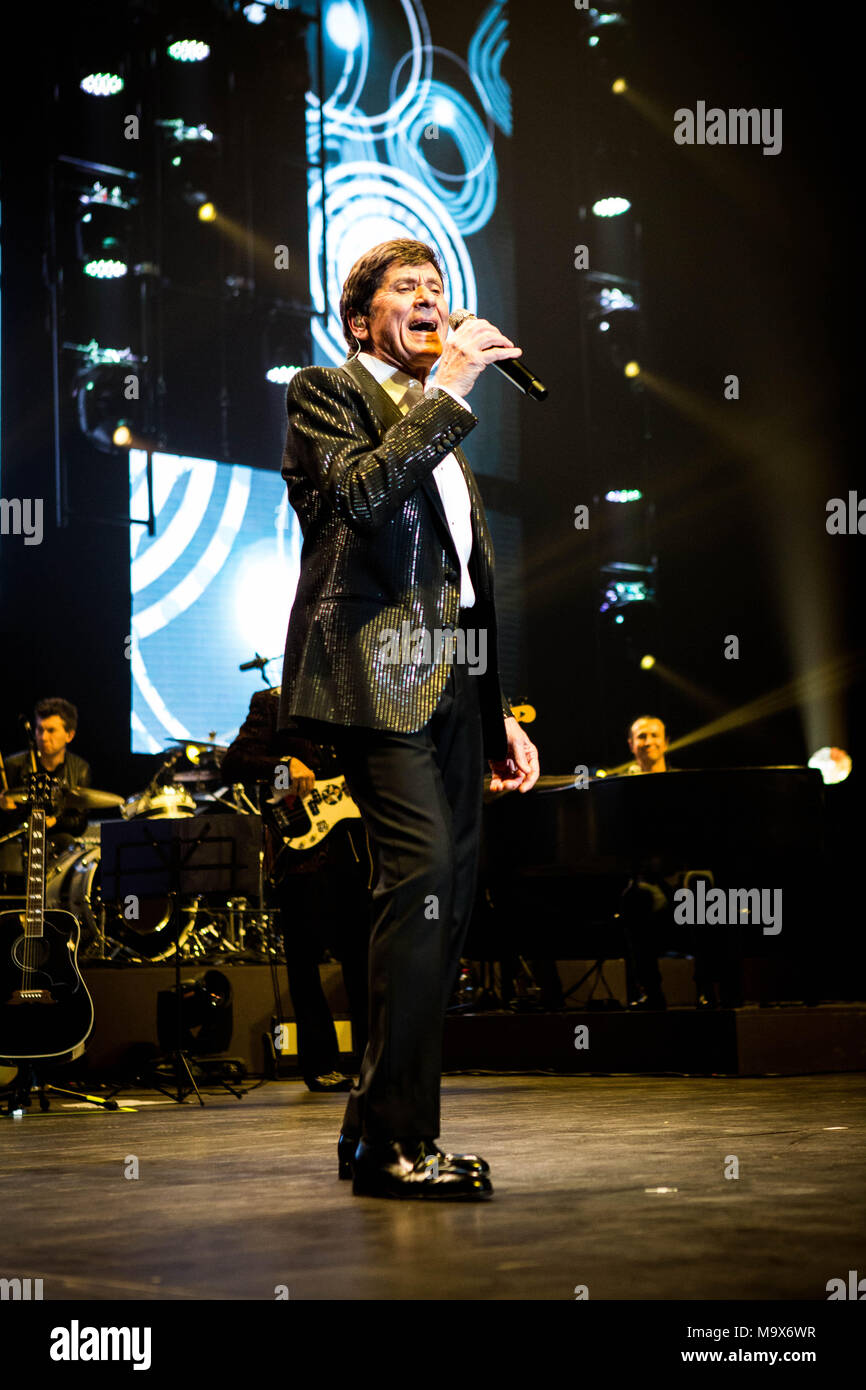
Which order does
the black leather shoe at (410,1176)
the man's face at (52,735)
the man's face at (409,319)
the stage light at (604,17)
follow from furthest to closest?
the stage light at (604,17), the man's face at (52,735), the man's face at (409,319), the black leather shoe at (410,1176)

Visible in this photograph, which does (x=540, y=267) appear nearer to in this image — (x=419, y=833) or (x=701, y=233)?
(x=701, y=233)

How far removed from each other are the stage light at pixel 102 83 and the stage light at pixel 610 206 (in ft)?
10.6

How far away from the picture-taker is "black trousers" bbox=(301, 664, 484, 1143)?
6.61 feet

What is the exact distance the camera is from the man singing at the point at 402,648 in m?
2.02

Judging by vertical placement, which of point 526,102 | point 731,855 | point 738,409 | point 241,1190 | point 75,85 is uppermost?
point 526,102

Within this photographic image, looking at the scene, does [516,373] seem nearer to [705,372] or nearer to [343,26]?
[343,26]

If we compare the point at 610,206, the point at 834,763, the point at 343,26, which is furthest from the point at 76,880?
the point at 610,206

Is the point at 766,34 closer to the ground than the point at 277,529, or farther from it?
farther from it

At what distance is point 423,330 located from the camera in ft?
7.66

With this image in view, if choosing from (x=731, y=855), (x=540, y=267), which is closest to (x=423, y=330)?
(x=731, y=855)

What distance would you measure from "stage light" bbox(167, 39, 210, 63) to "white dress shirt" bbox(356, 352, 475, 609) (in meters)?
6.47

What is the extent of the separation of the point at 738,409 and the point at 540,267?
1.66m

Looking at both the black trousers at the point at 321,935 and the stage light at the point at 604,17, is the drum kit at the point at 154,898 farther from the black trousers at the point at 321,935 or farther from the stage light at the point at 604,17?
the stage light at the point at 604,17

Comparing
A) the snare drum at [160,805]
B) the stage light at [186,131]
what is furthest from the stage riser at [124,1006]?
the stage light at [186,131]
